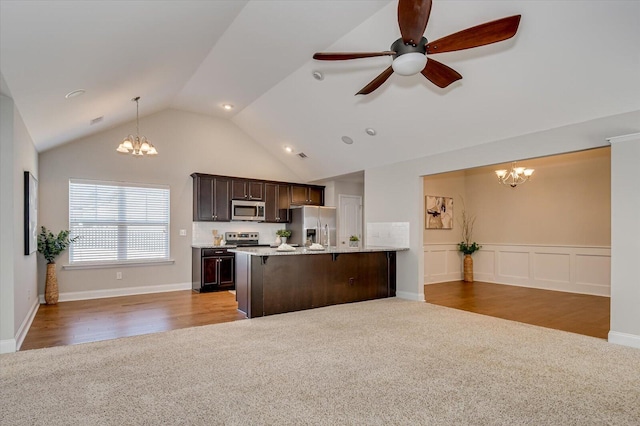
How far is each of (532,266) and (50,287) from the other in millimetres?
8791

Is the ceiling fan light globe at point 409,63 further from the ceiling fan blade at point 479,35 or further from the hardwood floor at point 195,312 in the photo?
the hardwood floor at point 195,312

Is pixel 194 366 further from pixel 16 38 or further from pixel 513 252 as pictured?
pixel 513 252

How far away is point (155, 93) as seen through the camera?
5430 mm

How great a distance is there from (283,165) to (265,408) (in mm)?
6660

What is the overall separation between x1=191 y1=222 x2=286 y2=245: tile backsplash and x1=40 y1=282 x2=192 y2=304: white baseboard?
920mm

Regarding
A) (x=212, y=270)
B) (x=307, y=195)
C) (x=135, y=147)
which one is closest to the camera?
(x=135, y=147)

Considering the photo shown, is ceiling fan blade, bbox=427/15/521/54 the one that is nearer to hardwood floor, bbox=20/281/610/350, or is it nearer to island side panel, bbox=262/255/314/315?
island side panel, bbox=262/255/314/315

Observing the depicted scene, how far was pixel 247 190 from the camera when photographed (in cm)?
774

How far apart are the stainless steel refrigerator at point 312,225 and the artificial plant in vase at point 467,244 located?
3040mm

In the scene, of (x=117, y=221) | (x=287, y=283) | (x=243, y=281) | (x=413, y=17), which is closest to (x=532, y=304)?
(x=287, y=283)

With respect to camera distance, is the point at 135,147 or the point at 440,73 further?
the point at 135,147

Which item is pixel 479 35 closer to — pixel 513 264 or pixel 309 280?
pixel 309 280

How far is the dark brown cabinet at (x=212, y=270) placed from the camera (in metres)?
6.82

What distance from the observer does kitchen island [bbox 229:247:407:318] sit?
4.96m
